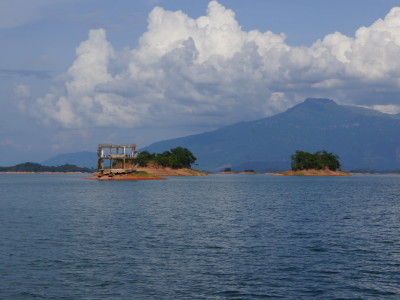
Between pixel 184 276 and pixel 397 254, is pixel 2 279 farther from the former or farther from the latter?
pixel 397 254

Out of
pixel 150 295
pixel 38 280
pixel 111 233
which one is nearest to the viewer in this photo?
pixel 150 295

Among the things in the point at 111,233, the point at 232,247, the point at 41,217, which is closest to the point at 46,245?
the point at 111,233

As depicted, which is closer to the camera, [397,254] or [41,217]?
[397,254]

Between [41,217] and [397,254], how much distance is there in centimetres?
4329

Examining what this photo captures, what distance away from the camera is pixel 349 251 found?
41.0m

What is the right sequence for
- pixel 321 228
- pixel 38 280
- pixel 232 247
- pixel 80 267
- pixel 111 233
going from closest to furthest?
1. pixel 38 280
2. pixel 80 267
3. pixel 232 247
4. pixel 111 233
5. pixel 321 228

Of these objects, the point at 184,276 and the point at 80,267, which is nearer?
the point at 184,276

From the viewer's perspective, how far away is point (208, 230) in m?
52.6

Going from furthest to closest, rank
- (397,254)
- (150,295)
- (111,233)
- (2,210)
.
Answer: (2,210) → (111,233) → (397,254) → (150,295)

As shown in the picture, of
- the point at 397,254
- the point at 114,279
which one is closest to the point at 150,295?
the point at 114,279

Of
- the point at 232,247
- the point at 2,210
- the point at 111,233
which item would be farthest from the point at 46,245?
the point at 2,210

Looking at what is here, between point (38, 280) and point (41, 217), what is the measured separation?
34.4 metres

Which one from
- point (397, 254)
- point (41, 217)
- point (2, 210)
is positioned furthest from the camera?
point (2, 210)

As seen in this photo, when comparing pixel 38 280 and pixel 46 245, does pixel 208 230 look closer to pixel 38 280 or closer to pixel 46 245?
pixel 46 245
